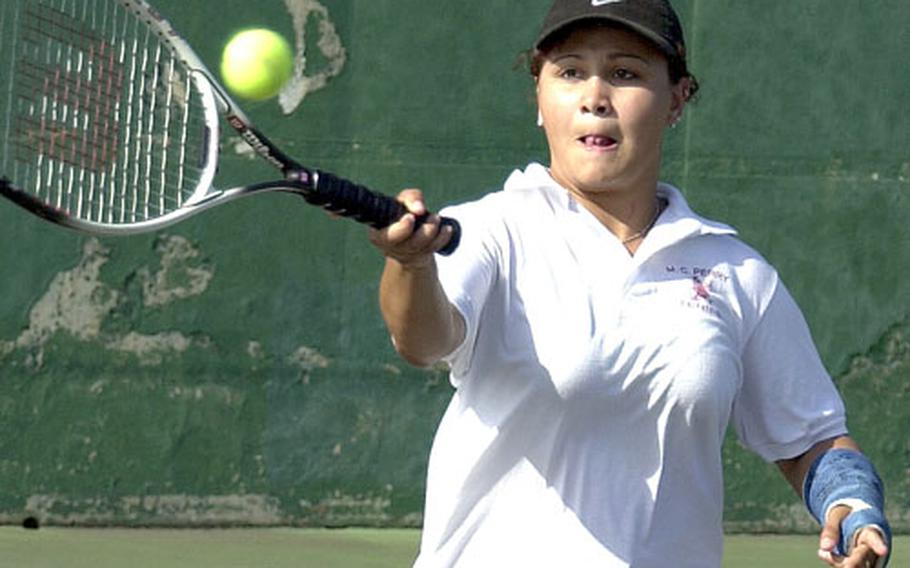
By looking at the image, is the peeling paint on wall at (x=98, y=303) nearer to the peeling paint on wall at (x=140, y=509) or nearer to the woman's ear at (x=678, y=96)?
the peeling paint on wall at (x=140, y=509)

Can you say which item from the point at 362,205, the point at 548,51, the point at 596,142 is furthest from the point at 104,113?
the point at 362,205

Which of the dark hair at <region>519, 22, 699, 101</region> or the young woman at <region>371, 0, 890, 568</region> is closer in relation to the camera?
the young woman at <region>371, 0, 890, 568</region>

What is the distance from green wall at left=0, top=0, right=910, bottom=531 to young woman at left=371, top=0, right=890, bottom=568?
3682 mm

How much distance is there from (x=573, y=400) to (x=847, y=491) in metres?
0.45

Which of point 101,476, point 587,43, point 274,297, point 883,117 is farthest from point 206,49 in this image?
point 587,43

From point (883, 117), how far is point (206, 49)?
7.08 feet

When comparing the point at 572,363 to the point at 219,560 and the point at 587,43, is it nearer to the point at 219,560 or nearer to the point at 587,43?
the point at 587,43

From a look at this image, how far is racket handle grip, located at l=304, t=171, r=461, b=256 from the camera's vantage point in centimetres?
266

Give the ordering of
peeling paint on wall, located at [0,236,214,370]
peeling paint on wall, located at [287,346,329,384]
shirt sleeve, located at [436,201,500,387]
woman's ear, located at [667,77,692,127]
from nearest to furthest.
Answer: shirt sleeve, located at [436,201,500,387]
woman's ear, located at [667,77,692,127]
peeling paint on wall, located at [0,236,214,370]
peeling paint on wall, located at [287,346,329,384]

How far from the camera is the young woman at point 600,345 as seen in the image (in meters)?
2.84

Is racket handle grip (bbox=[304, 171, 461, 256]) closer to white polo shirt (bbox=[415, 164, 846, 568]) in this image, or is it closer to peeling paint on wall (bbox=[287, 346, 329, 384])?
white polo shirt (bbox=[415, 164, 846, 568])

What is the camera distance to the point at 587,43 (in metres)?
3.02

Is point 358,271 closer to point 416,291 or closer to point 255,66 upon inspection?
point 255,66

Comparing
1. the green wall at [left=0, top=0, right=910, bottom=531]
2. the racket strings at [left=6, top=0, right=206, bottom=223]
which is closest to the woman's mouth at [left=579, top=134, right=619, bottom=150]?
the racket strings at [left=6, top=0, right=206, bottom=223]
